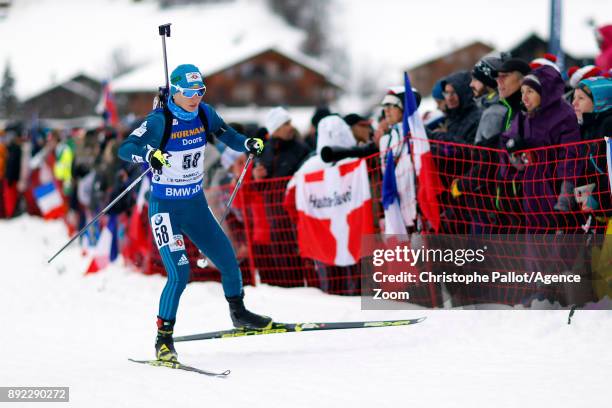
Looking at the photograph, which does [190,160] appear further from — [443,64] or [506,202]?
[443,64]

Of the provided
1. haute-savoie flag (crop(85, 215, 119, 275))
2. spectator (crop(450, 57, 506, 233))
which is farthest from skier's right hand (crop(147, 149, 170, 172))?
haute-savoie flag (crop(85, 215, 119, 275))

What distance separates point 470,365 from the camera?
5590 mm

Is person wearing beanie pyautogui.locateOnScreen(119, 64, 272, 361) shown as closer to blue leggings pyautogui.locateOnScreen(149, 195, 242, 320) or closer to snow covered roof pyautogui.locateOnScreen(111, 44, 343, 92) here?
blue leggings pyautogui.locateOnScreen(149, 195, 242, 320)

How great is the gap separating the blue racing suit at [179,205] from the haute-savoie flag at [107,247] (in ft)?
16.5

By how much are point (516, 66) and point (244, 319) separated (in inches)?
120

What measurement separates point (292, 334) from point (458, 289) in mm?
1439

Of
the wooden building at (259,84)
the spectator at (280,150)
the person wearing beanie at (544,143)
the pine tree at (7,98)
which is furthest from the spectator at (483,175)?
the pine tree at (7,98)

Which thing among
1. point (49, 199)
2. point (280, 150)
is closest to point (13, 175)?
point (49, 199)

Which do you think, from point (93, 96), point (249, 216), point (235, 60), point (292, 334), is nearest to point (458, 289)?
point (292, 334)

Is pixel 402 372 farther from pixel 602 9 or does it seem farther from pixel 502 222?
pixel 602 9

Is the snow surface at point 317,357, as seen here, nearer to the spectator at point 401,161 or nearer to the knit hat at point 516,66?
the spectator at point 401,161

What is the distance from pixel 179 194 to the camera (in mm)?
6559

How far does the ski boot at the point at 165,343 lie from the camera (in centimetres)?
625

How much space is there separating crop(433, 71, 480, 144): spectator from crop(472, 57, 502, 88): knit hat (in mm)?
128
